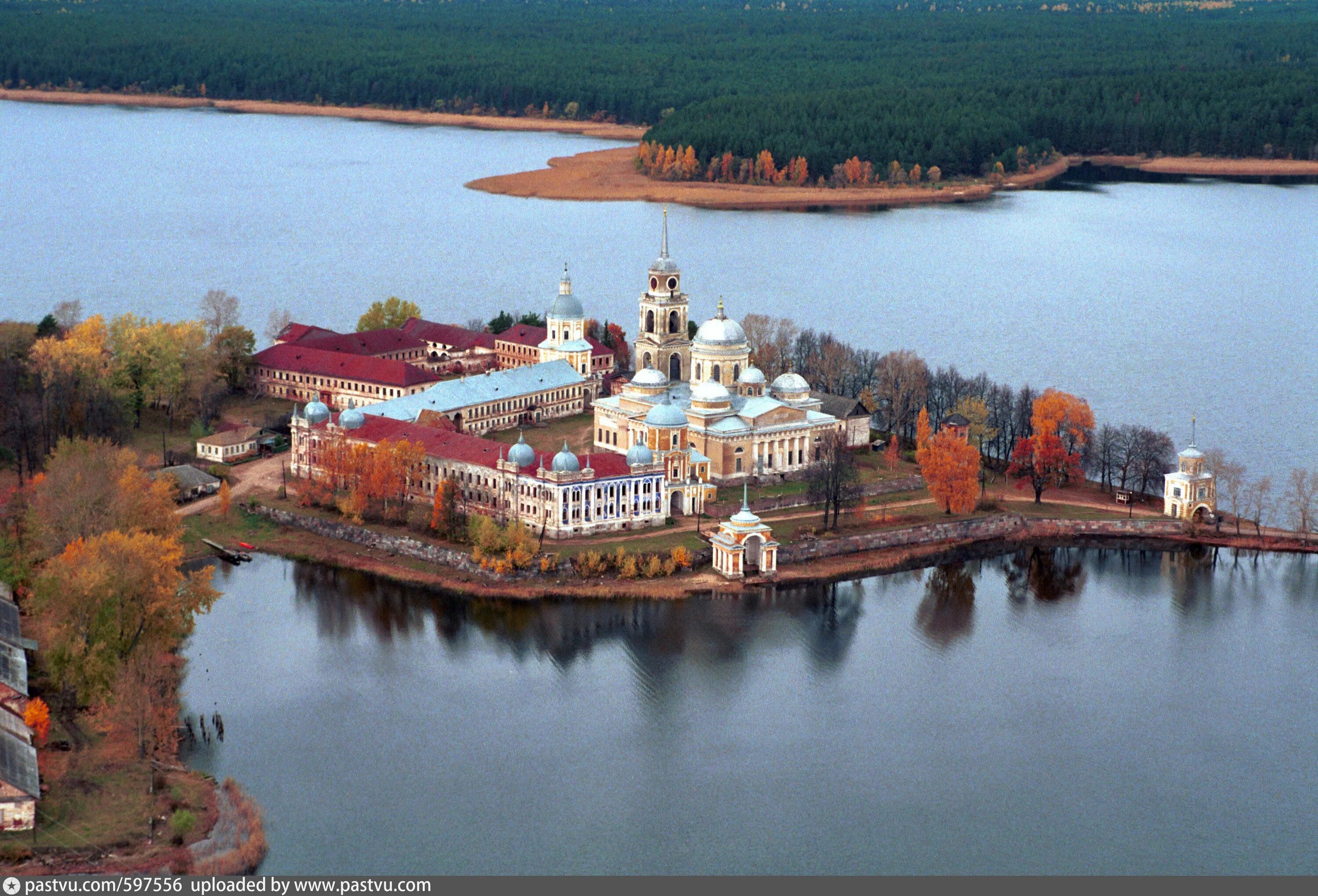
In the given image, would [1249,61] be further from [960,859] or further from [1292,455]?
[960,859]

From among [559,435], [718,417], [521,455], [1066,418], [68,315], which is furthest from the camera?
[68,315]

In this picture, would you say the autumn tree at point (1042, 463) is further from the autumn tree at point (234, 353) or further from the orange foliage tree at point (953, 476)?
the autumn tree at point (234, 353)

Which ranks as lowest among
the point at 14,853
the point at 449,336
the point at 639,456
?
the point at 14,853

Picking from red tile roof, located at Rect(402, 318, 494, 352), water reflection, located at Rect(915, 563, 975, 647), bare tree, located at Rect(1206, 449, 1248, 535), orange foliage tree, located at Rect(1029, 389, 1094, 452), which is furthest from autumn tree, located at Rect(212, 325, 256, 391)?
bare tree, located at Rect(1206, 449, 1248, 535)

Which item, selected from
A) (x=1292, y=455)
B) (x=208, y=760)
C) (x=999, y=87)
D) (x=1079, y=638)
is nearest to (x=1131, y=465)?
(x=1292, y=455)

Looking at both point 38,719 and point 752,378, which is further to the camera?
point 752,378

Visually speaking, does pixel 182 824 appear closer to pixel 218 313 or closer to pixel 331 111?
pixel 218 313

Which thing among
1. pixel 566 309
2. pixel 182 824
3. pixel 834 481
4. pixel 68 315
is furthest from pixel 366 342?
pixel 182 824
